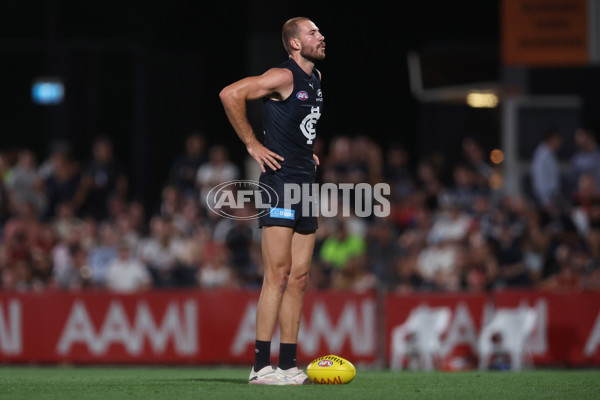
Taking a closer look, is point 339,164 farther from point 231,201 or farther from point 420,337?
point 420,337

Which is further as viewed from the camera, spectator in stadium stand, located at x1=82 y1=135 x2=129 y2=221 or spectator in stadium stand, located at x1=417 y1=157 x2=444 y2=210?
spectator in stadium stand, located at x1=82 y1=135 x2=129 y2=221

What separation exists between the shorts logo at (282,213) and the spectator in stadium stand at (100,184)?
11.0m

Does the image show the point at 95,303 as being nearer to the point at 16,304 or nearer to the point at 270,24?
the point at 16,304

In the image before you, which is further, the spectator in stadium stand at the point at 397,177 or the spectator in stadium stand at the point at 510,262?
the spectator in stadium stand at the point at 397,177

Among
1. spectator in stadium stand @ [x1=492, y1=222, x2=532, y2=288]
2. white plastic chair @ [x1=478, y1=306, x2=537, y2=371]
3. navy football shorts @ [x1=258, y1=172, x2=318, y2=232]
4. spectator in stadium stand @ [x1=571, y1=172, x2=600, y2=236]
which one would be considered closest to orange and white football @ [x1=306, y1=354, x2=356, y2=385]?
navy football shorts @ [x1=258, y1=172, x2=318, y2=232]

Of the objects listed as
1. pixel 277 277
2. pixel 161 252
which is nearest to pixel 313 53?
pixel 277 277

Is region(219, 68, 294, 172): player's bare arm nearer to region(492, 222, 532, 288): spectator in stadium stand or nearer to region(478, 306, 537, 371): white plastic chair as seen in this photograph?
region(478, 306, 537, 371): white plastic chair

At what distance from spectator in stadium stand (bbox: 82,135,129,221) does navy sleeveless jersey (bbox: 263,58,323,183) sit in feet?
36.0

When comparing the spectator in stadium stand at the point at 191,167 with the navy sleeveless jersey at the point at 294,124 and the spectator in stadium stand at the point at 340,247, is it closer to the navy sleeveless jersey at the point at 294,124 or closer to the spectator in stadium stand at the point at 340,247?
the spectator in stadium stand at the point at 340,247

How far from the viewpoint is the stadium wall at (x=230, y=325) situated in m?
15.5

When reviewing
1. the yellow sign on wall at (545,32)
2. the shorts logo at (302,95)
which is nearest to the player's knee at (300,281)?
the shorts logo at (302,95)

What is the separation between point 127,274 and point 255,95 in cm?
900

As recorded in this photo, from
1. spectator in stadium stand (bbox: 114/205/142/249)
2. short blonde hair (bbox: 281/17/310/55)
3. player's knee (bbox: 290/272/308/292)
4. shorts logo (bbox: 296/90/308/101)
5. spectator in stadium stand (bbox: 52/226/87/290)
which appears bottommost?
player's knee (bbox: 290/272/308/292)

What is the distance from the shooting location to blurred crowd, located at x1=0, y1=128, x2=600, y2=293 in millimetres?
16234
